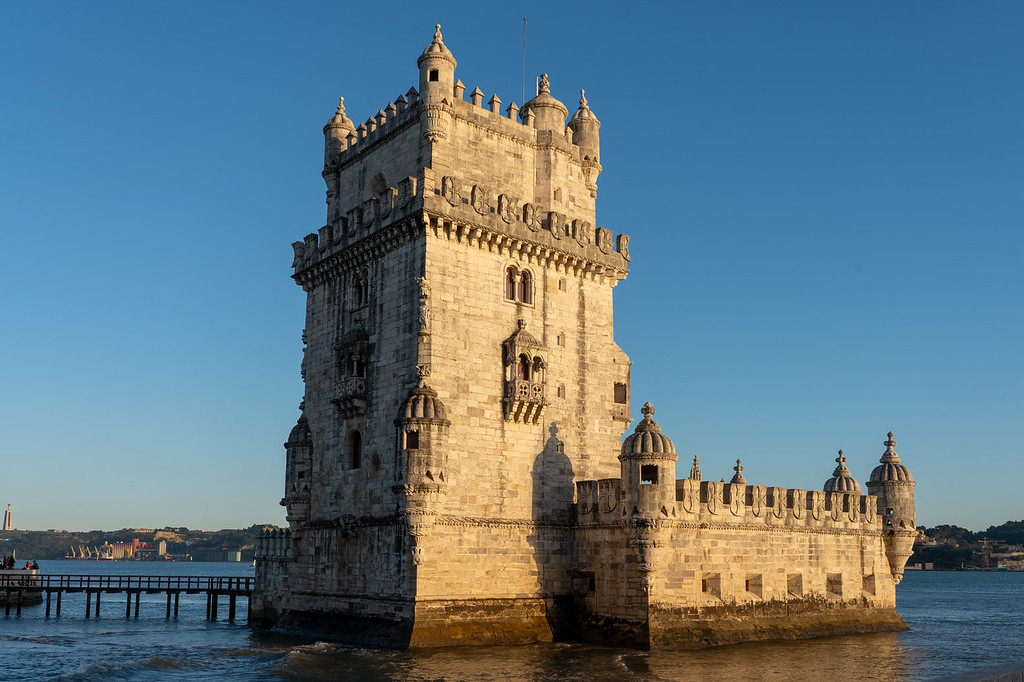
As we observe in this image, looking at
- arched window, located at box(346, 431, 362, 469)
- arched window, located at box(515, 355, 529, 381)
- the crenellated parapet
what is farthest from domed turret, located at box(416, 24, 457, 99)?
arched window, located at box(346, 431, 362, 469)

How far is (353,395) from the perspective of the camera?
1468 inches

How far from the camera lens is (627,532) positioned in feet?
116

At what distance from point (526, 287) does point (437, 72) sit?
9298mm

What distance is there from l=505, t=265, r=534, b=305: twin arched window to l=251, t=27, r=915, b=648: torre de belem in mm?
83

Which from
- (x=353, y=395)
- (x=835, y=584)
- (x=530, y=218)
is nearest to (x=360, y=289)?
(x=353, y=395)

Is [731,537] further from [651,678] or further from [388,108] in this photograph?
[388,108]

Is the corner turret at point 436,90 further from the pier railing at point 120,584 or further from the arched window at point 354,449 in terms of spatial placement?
the pier railing at point 120,584

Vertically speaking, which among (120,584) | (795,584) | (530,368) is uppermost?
(530,368)

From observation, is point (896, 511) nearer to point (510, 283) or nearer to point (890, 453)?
point (890, 453)

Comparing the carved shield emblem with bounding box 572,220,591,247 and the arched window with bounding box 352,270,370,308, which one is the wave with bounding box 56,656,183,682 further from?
the carved shield emblem with bounding box 572,220,591,247

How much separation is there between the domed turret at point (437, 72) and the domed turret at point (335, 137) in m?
7.38

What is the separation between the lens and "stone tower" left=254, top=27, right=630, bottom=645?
34469 millimetres

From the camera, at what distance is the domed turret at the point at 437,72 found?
37531mm

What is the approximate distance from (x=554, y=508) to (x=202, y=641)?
54.6ft
